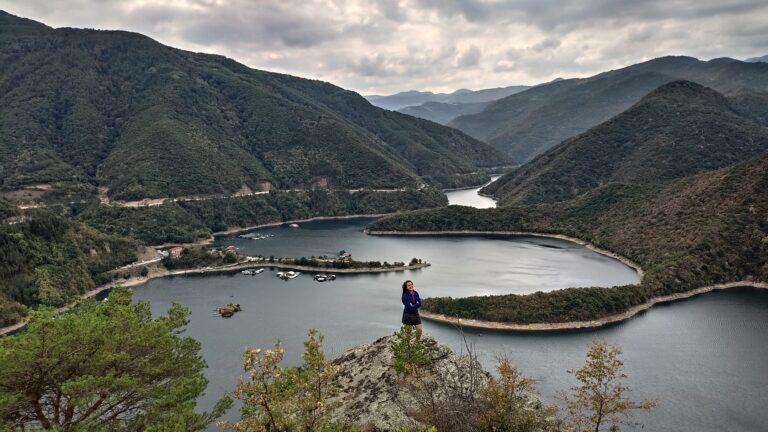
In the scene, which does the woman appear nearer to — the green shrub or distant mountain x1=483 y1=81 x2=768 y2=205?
the green shrub

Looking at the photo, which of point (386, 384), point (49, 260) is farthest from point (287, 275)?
point (386, 384)

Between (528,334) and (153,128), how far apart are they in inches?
4718

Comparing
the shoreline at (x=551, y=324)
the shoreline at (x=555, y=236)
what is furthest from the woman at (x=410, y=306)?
the shoreline at (x=555, y=236)

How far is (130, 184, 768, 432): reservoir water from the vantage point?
36.4 metres

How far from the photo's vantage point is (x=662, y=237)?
72.1 meters

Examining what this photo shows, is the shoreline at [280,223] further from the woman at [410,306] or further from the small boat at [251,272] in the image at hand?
the woman at [410,306]

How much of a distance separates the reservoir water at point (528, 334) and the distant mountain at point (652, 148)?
4235cm

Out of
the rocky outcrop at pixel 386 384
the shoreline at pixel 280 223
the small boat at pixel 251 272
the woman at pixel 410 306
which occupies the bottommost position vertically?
the small boat at pixel 251 272

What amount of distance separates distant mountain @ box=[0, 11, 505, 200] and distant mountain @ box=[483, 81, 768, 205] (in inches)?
1659

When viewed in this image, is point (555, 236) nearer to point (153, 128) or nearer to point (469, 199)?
point (469, 199)

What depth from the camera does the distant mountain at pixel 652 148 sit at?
382 ft

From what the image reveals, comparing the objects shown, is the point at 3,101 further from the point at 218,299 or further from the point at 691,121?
the point at 691,121

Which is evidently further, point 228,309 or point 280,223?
point 280,223

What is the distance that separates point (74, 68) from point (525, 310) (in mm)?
168645
